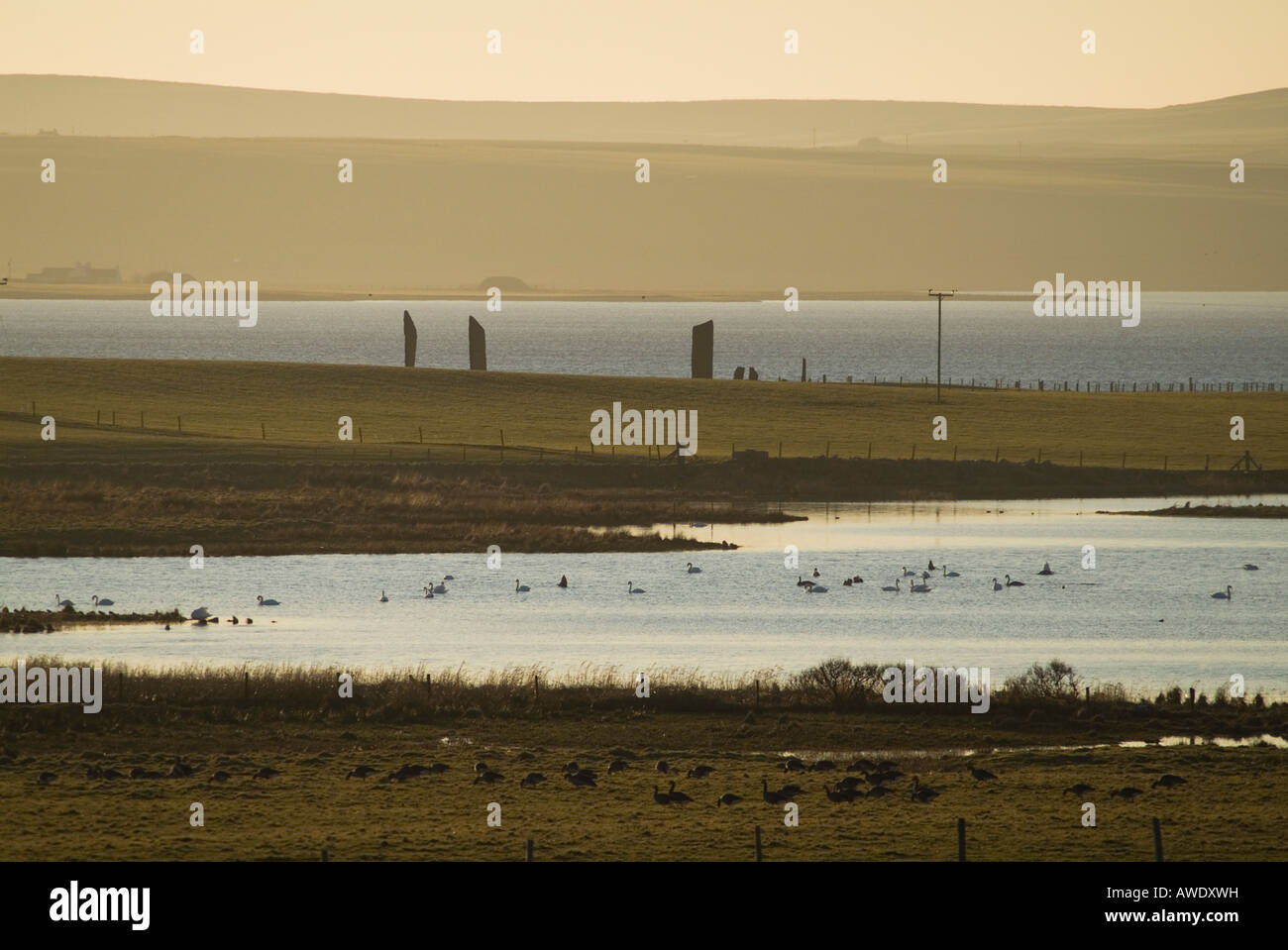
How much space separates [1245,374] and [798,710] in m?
A: 149

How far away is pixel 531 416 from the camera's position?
102875 mm

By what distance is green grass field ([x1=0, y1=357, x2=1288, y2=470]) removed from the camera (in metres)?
88.0

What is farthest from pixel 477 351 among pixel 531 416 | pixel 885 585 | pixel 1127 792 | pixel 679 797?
pixel 1127 792

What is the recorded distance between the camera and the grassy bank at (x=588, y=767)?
28.0 m

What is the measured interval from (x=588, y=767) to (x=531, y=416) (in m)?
69.3

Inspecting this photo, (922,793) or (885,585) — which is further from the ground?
(885,585)

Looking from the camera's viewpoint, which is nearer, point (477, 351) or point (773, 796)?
point (773, 796)

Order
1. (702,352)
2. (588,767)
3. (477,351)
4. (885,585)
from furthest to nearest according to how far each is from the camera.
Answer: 1. (477,351)
2. (702,352)
3. (885,585)
4. (588,767)

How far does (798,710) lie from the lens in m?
40.5

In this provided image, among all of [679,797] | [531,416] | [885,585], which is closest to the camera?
[679,797]

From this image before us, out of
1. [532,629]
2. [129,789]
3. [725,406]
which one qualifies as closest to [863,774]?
[129,789]

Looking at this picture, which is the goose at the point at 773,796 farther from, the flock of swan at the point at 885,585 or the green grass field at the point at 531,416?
the green grass field at the point at 531,416

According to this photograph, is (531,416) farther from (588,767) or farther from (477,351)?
(588,767)
